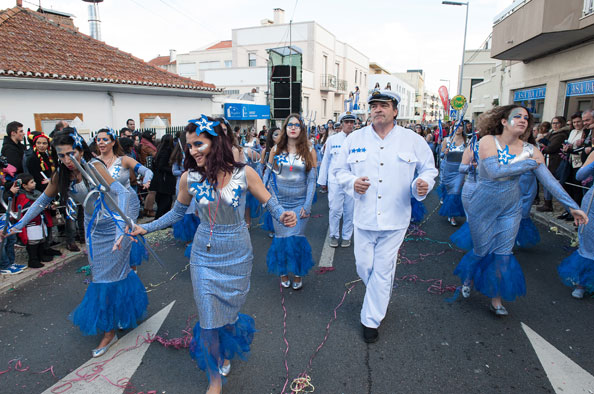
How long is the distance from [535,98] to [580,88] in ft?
11.4

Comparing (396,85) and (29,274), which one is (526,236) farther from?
(396,85)

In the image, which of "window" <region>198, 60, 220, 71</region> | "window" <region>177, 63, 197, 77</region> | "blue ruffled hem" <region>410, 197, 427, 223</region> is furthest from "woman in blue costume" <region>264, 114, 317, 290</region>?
"window" <region>177, 63, 197, 77</region>

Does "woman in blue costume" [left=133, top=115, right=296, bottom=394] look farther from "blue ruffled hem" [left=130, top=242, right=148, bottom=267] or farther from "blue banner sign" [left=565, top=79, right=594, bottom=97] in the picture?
"blue banner sign" [left=565, top=79, right=594, bottom=97]

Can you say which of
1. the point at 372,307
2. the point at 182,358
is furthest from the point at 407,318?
the point at 182,358

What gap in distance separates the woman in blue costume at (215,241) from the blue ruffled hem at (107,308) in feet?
3.09

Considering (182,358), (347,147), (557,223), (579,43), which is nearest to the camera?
(182,358)

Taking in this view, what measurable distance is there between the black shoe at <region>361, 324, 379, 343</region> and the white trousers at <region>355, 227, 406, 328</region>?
0.04 metres

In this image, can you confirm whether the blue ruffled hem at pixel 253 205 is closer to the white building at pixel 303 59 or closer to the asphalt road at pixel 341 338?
the asphalt road at pixel 341 338

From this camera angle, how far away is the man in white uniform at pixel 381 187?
3.45 meters

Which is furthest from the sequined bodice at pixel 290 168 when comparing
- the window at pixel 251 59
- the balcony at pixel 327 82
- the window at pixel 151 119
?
the window at pixel 251 59

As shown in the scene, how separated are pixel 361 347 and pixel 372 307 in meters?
0.35

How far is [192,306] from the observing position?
168 inches

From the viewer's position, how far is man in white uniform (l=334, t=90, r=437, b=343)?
345 centimetres

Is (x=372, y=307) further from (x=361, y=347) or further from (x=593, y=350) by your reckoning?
(x=593, y=350)
